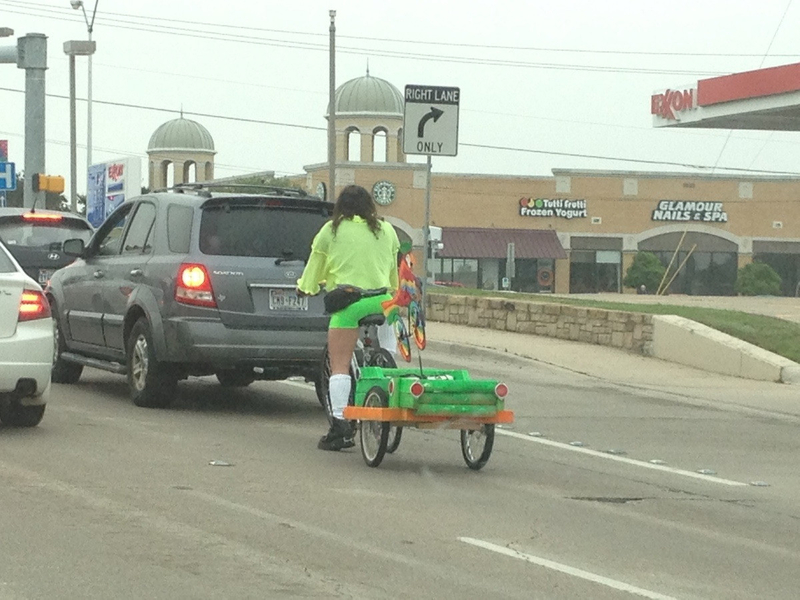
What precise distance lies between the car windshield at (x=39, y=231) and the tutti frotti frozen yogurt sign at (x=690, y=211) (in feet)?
198

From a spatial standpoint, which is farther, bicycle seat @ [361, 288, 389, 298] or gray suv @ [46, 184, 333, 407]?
gray suv @ [46, 184, 333, 407]

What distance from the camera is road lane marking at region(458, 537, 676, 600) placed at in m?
6.41

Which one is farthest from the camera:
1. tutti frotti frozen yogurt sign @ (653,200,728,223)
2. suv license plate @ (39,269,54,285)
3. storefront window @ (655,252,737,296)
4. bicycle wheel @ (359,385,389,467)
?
tutti frotti frozen yogurt sign @ (653,200,728,223)

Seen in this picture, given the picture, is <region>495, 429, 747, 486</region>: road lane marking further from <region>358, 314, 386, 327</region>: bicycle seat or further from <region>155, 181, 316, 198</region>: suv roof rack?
<region>155, 181, 316, 198</region>: suv roof rack

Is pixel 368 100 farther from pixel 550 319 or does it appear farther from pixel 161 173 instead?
pixel 550 319

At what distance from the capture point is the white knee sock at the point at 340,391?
33.0 ft

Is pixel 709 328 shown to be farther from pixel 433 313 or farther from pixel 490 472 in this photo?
pixel 490 472

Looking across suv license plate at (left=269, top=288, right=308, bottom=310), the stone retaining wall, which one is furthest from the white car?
the stone retaining wall

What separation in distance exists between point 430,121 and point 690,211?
60.3 meters

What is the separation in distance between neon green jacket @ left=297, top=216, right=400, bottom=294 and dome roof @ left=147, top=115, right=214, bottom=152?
8062cm

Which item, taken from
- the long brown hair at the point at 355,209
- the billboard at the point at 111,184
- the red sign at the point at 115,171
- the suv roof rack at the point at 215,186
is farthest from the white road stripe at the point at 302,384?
the red sign at the point at 115,171

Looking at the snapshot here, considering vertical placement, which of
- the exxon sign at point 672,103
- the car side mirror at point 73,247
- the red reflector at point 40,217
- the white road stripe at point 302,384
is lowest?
the white road stripe at point 302,384

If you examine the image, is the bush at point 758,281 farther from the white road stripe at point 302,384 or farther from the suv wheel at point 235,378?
the suv wheel at point 235,378

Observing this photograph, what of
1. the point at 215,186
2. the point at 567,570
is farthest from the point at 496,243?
the point at 567,570
